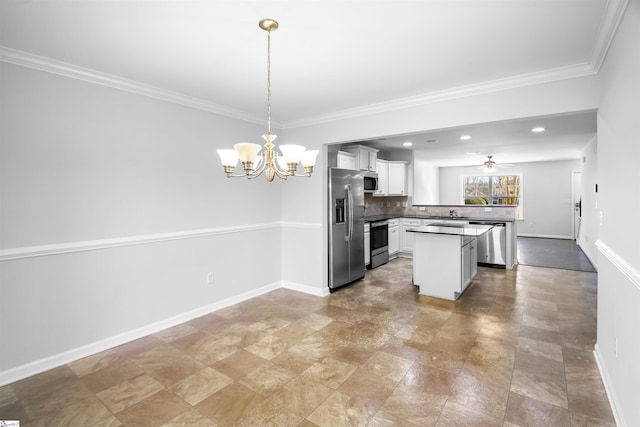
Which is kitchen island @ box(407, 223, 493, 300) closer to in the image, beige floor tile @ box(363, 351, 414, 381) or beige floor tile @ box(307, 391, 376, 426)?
beige floor tile @ box(363, 351, 414, 381)

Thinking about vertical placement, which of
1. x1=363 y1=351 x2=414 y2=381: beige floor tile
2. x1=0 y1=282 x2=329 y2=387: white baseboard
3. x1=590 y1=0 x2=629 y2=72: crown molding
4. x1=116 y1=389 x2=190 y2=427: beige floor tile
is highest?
x1=590 y1=0 x2=629 y2=72: crown molding

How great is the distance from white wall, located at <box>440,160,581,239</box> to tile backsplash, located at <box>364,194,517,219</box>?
4362mm

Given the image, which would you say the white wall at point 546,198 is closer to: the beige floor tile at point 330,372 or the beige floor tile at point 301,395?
the beige floor tile at point 330,372

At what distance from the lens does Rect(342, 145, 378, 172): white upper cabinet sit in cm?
578

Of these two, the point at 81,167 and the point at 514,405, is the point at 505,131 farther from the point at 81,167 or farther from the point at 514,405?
the point at 81,167

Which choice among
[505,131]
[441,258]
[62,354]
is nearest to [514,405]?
[441,258]

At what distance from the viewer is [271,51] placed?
247 centimetres

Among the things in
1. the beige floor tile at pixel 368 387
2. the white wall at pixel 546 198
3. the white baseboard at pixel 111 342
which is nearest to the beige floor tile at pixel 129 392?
the white baseboard at pixel 111 342

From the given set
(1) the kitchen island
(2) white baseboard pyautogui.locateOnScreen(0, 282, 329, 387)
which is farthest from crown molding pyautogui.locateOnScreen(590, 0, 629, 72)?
(2) white baseboard pyautogui.locateOnScreen(0, 282, 329, 387)

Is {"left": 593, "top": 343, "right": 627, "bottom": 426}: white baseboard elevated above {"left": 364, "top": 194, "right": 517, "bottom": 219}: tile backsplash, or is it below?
below

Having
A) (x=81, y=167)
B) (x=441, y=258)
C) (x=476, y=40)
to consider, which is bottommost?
(x=441, y=258)

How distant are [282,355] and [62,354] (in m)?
1.92

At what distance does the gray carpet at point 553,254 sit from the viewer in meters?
6.22

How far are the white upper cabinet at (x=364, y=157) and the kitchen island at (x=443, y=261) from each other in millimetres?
1887
